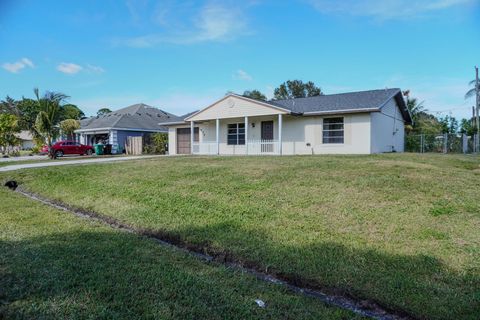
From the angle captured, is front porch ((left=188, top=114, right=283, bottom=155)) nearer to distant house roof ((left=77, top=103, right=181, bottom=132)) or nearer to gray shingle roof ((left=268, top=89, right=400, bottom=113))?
gray shingle roof ((left=268, top=89, right=400, bottom=113))

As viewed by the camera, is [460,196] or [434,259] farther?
[460,196]

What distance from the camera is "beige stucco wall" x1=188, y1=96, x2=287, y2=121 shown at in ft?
62.4

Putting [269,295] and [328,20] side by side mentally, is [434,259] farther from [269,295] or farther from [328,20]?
[328,20]

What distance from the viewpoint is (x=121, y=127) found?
2862 cm

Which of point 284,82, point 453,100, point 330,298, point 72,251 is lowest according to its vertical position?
point 330,298

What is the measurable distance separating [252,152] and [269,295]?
16.9 meters

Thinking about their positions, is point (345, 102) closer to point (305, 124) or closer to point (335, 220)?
point (305, 124)

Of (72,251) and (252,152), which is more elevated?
(252,152)

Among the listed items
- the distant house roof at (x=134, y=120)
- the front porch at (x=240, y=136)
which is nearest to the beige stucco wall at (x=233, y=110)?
the front porch at (x=240, y=136)

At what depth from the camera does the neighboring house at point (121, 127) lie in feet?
94.2

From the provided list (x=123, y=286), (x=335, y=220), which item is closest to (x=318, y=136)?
(x=335, y=220)

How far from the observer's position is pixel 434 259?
4.22 m

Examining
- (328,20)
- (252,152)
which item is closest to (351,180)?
(328,20)

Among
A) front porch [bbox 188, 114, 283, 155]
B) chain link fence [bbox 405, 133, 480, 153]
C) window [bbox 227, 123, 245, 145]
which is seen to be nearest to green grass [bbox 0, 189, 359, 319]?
front porch [bbox 188, 114, 283, 155]
